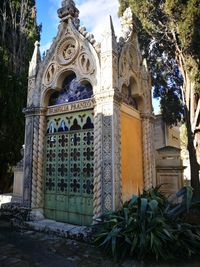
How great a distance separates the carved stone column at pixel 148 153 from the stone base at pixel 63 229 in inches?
87.3

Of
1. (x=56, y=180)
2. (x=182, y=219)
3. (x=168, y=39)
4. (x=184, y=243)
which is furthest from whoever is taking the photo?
(x=168, y=39)

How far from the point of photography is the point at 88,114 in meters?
5.58

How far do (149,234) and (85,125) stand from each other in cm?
283

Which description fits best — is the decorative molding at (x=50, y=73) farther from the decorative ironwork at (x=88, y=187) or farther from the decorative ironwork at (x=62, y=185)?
the decorative ironwork at (x=88, y=187)

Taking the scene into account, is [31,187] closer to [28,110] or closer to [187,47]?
[28,110]

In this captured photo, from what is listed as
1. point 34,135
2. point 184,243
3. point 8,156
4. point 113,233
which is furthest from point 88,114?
point 8,156

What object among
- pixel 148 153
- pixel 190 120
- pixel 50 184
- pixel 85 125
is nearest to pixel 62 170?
pixel 50 184

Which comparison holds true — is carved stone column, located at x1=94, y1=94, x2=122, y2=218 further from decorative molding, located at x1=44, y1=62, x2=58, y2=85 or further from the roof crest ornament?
the roof crest ornament

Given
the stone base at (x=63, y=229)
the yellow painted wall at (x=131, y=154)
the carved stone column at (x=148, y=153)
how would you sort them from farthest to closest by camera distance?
1. the carved stone column at (x=148, y=153)
2. the yellow painted wall at (x=131, y=154)
3. the stone base at (x=63, y=229)

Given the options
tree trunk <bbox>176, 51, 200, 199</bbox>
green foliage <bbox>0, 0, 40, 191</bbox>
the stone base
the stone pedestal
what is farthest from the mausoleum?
green foliage <bbox>0, 0, 40, 191</bbox>

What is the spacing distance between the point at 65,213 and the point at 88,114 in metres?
2.41

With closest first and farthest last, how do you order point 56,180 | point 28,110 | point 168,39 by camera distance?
point 56,180, point 28,110, point 168,39

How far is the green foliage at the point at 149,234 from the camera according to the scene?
367 centimetres

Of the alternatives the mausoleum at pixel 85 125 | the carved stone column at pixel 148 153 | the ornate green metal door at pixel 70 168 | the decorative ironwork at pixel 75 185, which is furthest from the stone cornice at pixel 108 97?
the decorative ironwork at pixel 75 185
